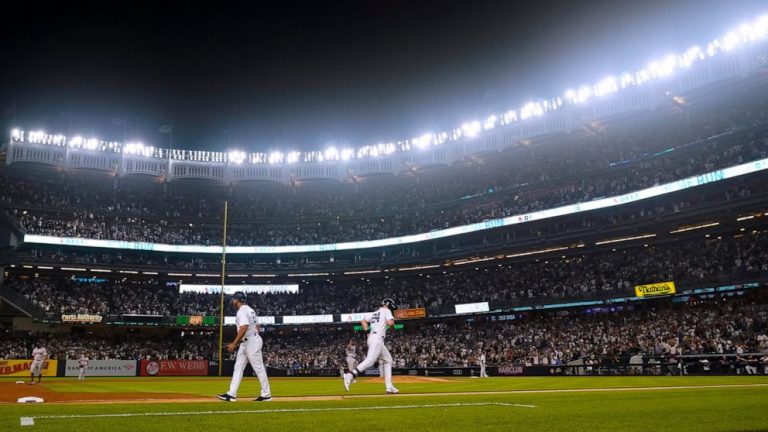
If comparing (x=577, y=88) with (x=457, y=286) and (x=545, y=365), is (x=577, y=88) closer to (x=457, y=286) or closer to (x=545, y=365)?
(x=457, y=286)

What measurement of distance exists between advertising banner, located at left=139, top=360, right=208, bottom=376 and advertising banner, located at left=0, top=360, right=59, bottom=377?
6.11 meters

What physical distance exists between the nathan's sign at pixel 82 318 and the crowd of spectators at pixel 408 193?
8.50 metres

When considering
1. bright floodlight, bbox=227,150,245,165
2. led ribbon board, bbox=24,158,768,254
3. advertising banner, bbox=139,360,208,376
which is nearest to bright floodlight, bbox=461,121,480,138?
led ribbon board, bbox=24,158,768,254

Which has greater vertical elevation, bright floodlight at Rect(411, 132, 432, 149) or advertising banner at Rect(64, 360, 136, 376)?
bright floodlight at Rect(411, 132, 432, 149)

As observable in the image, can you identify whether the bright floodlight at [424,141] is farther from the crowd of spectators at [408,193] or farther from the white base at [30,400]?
the white base at [30,400]

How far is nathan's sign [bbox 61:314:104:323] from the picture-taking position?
4735 centimetres

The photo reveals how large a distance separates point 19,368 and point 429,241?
36.0 meters

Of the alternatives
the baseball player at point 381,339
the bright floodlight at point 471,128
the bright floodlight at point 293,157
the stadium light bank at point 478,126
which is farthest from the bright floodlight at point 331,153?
the baseball player at point 381,339

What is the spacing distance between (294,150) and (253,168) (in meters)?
5.20

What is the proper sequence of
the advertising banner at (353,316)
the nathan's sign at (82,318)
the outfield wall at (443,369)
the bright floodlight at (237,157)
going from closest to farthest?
1. the outfield wall at (443,369)
2. the nathan's sign at (82,318)
3. the advertising banner at (353,316)
4. the bright floodlight at (237,157)

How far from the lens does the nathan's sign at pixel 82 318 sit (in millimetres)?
47347

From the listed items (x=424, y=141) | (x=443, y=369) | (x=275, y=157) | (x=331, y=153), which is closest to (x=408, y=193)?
(x=424, y=141)

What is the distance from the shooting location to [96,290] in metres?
53.8

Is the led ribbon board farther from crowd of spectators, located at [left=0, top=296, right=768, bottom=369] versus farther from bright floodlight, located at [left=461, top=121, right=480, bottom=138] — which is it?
bright floodlight, located at [left=461, top=121, right=480, bottom=138]
